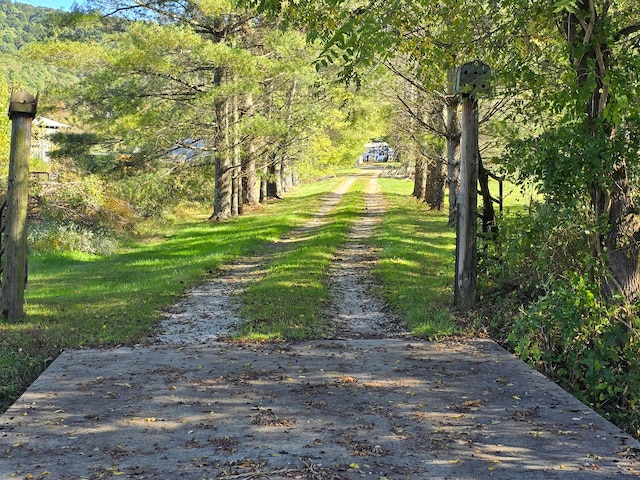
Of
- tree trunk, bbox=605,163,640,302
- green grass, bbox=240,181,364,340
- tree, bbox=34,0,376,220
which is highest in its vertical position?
tree, bbox=34,0,376,220

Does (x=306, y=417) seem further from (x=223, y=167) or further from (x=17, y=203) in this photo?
(x=223, y=167)

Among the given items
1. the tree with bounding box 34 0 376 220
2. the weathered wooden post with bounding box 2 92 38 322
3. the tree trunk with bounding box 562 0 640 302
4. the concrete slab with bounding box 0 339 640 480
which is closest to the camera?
the concrete slab with bounding box 0 339 640 480

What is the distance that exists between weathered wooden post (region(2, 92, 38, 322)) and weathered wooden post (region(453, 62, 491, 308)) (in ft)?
16.7

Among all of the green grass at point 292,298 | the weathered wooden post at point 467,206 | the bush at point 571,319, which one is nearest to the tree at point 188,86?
the green grass at point 292,298

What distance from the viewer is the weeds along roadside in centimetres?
725

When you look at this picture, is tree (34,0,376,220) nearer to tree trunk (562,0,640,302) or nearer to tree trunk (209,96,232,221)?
tree trunk (209,96,232,221)

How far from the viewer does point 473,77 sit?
8289 millimetres

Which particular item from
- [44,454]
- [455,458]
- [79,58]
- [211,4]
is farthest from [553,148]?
[79,58]

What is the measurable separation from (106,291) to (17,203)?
294 centimetres

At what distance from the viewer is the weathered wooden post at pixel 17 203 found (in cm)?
831

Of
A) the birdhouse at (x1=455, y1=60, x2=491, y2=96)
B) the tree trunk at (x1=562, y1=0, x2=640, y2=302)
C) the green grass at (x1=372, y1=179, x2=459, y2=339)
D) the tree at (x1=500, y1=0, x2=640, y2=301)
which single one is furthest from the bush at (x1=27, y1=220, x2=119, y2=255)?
the tree trunk at (x1=562, y1=0, x2=640, y2=302)

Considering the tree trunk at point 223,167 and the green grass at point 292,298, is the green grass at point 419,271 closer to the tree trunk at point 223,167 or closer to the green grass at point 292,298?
the green grass at point 292,298

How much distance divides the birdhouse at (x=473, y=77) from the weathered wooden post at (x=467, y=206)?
0.01 meters

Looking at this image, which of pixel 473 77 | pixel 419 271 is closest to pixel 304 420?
pixel 473 77
